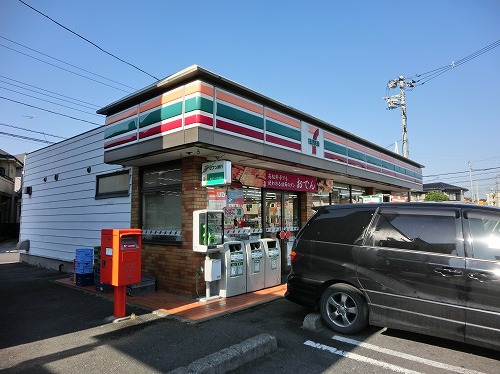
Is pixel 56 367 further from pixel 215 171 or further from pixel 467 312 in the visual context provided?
pixel 467 312

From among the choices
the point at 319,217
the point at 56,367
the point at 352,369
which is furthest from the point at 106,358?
the point at 319,217

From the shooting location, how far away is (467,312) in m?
3.77

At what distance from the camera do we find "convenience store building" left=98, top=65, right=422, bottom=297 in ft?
20.0

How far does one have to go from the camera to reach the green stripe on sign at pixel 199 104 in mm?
5785

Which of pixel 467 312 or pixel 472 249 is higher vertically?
pixel 472 249

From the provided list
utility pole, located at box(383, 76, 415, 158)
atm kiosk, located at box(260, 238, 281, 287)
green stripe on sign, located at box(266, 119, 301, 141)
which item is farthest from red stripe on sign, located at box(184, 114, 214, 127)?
utility pole, located at box(383, 76, 415, 158)

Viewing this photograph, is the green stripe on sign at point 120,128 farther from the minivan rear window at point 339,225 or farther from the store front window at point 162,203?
the minivan rear window at point 339,225

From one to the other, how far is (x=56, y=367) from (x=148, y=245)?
13.5 ft

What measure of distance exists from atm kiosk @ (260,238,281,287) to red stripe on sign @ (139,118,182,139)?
10.4 feet

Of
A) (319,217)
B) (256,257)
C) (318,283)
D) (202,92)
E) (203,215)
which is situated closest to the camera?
(318,283)

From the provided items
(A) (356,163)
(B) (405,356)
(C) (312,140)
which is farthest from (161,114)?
(A) (356,163)

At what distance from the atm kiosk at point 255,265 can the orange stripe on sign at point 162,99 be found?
3.33 m

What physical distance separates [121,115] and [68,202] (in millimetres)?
5365

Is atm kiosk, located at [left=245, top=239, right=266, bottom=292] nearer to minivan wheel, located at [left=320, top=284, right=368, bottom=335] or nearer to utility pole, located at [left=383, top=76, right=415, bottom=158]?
minivan wheel, located at [left=320, top=284, right=368, bottom=335]
